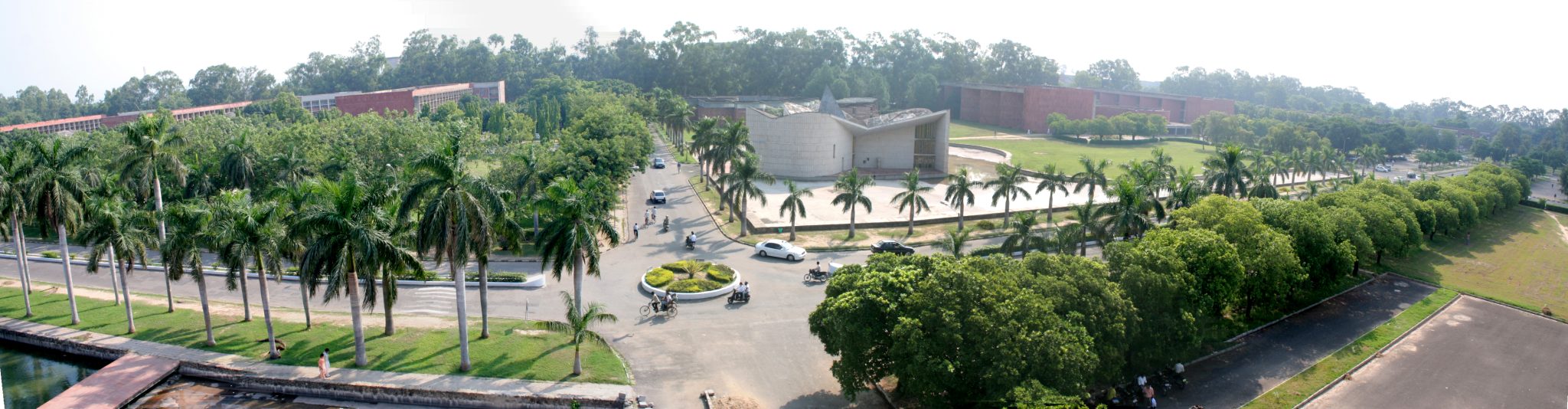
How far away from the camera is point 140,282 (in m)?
33.8

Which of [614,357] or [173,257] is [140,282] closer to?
[173,257]

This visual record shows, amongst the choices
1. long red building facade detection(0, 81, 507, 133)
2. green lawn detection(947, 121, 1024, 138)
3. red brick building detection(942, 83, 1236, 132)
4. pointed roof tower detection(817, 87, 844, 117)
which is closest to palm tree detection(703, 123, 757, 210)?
pointed roof tower detection(817, 87, 844, 117)

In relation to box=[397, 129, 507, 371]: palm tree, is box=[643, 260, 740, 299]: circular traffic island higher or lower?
lower

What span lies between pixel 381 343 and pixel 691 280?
10752 mm

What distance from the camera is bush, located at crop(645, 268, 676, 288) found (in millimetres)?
32719

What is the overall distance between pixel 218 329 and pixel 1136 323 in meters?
27.5

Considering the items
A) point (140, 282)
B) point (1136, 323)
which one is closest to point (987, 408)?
point (1136, 323)

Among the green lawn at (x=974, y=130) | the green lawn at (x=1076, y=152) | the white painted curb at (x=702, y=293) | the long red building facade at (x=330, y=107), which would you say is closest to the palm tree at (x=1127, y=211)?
the white painted curb at (x=702, y=293)

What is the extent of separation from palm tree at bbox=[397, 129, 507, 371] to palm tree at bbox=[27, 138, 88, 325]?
13658mm

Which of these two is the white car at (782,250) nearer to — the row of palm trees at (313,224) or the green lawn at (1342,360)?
the row of palm trees at (313,224)

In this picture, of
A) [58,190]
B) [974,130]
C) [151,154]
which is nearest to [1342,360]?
[151,154]

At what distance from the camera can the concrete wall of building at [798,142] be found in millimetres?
62875

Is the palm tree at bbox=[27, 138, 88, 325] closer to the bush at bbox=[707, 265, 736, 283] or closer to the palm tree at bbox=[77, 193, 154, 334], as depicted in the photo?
the palm tree at bbox=[77, 193, 154, 334]

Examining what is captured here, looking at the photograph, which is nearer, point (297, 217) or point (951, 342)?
point (951, 342)
